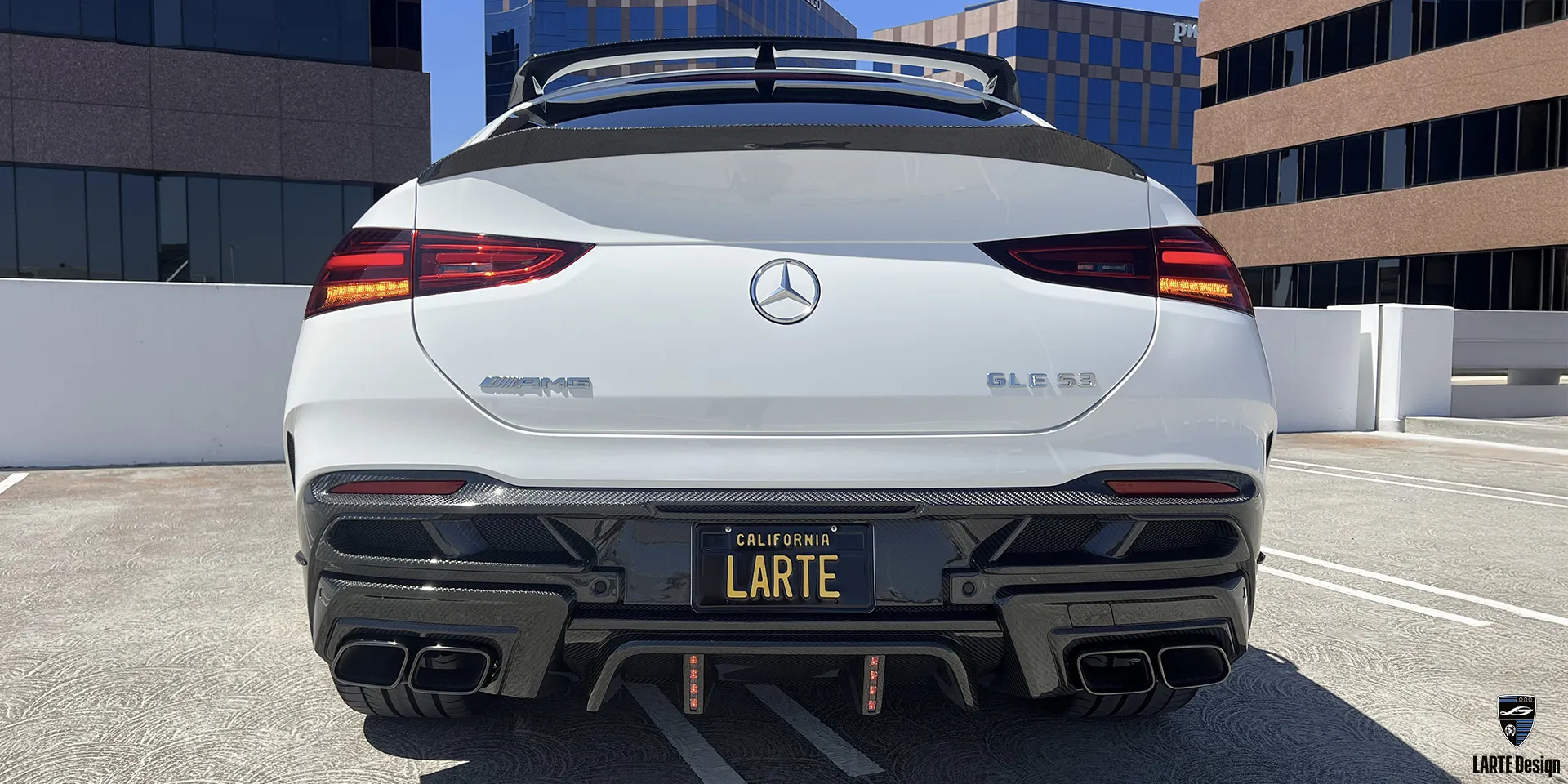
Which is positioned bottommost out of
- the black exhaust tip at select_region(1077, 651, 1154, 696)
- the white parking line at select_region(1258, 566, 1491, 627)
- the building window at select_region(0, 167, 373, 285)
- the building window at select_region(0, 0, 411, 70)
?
the white parking line at select_region(1258, 566, 1491, 627)

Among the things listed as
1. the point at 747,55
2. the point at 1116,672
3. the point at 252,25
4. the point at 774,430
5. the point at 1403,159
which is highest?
the point at 252,25

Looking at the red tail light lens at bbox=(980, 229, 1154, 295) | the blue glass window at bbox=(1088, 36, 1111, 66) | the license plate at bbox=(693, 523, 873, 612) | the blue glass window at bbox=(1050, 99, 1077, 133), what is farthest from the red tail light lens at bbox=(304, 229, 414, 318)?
the blue glass window at bbox=(1088, 36, 1111, 66)

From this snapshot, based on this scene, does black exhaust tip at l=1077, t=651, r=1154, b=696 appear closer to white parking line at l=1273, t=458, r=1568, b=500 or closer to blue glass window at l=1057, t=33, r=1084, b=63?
white parking line at l=1273, t=458, r=1568, b=500

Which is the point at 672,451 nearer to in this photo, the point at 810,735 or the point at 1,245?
the point at 810,735

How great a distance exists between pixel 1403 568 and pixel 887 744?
3496 mm

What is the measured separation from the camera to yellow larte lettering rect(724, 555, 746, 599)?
1925 mm

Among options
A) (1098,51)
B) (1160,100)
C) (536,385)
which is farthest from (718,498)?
(1160,100)

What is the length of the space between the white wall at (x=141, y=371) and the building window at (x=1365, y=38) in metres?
27.6

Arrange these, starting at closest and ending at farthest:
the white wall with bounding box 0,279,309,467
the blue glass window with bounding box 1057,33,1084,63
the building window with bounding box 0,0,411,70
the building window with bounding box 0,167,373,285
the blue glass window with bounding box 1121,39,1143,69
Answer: the white wall with bounding box 0,279,309,467
the building window with bounding box 0,0,411,70
the building window with bounding box 0,167,373,285
the blue glass window with bounding box 1057,33,1084,63
the blue glass window with bounding box 1121,39,1143,69

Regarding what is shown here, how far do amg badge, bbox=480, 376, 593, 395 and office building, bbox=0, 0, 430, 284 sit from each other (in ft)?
74.2

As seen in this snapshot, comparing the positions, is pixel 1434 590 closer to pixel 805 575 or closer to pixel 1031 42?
pixel 805 575

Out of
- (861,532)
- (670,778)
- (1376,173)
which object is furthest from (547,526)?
(1376,173)

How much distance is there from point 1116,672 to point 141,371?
28.0 ft

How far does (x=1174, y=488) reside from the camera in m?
2.00
